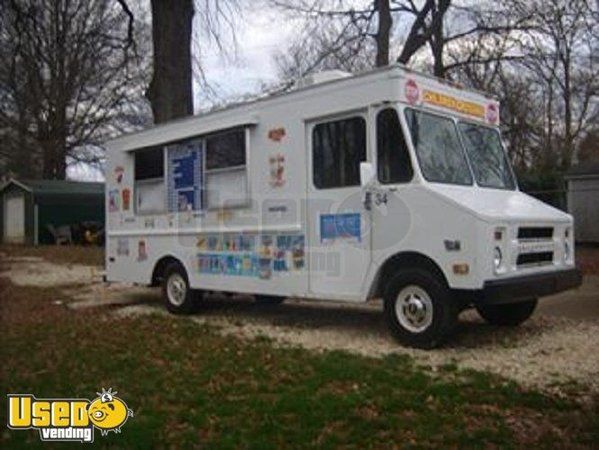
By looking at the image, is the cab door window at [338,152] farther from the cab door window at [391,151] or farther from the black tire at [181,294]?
the black tire at [181,294]

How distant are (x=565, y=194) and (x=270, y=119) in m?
18.3

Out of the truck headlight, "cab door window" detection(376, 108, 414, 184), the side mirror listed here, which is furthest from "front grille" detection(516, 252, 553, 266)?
the side mirror

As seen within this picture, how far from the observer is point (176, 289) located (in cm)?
1185

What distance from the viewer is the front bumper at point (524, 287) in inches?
303

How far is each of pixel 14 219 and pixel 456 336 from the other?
3206cm

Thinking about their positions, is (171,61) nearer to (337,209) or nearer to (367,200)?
(337,209)

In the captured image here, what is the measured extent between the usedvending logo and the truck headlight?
12.6 feet

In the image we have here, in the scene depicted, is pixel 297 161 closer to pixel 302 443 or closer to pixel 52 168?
pixel 302 443

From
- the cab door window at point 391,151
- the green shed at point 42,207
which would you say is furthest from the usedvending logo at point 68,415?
the green shed at point 42,207

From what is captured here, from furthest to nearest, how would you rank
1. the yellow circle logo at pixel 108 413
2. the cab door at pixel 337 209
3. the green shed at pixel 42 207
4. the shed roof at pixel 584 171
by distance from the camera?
the green shed at pixel 42 207 < the shed roof at pixel 584 171 < the cab door at pixel 337 209 < the yellow circle logo at pixel 108 413

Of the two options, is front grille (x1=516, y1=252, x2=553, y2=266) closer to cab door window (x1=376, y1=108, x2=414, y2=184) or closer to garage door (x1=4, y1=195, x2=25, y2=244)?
cab door window (x1=376, y1=108, x2=414, y2=184)

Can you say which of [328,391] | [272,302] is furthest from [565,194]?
[328,391]

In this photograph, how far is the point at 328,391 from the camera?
6535mm

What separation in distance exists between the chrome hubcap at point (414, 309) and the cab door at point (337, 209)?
0.59 metres
